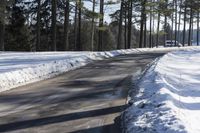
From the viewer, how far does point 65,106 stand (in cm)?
1176

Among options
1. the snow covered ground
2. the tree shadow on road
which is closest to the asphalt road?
the tree shadow on road

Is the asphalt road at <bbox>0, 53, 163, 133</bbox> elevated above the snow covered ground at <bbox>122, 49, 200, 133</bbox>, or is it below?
below

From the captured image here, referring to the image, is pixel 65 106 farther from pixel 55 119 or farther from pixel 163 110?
pixel 163 110

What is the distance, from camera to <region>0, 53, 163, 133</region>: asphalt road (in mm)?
9430

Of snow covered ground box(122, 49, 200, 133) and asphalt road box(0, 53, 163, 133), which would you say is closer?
snow covered ground box(122, 49, 200, 133)

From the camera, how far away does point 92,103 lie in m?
12.2

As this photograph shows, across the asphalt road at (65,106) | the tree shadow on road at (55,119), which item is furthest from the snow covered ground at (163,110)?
the tree shadow on road at (55,119)

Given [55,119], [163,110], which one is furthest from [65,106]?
[163,110]

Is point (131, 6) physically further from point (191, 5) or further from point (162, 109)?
point (162, 109)

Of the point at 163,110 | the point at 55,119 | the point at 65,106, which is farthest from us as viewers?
the point at 65,106

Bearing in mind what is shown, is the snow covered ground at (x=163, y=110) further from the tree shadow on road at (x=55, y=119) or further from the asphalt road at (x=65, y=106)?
the tree shadow on road at (x=55, y=119)

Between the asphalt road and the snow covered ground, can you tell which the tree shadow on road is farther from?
the snow covered ground

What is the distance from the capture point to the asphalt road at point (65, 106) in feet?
30.9

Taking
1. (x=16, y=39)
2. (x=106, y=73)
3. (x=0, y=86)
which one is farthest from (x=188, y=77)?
(x=16, y=39)
